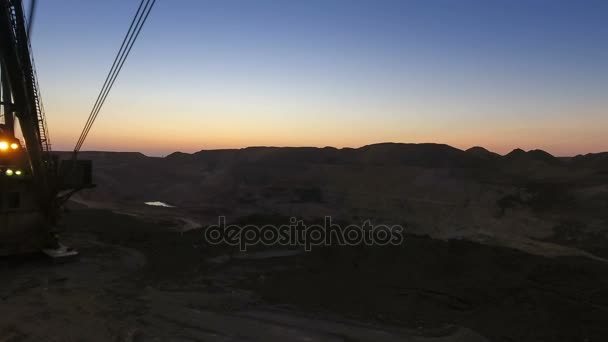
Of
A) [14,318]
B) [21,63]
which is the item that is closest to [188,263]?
[14,318]

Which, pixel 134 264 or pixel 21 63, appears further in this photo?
pixel 134 264

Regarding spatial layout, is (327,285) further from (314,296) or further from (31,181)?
(31,181)

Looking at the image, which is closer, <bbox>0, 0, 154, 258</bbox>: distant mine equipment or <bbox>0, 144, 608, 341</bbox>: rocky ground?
<bbox>0, 144, 608, 341</bbox>: rocky ground

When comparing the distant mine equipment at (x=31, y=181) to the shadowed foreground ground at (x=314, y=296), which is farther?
the distant mine equipment at (x=31, y=181)

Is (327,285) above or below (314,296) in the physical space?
above

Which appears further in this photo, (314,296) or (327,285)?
(327,285)

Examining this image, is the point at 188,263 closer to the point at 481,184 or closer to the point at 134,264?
the point at 134,264

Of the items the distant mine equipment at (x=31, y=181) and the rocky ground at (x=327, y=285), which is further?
the distant mine equipment at (x=31, y=181)

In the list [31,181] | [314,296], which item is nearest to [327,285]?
[314,296]
